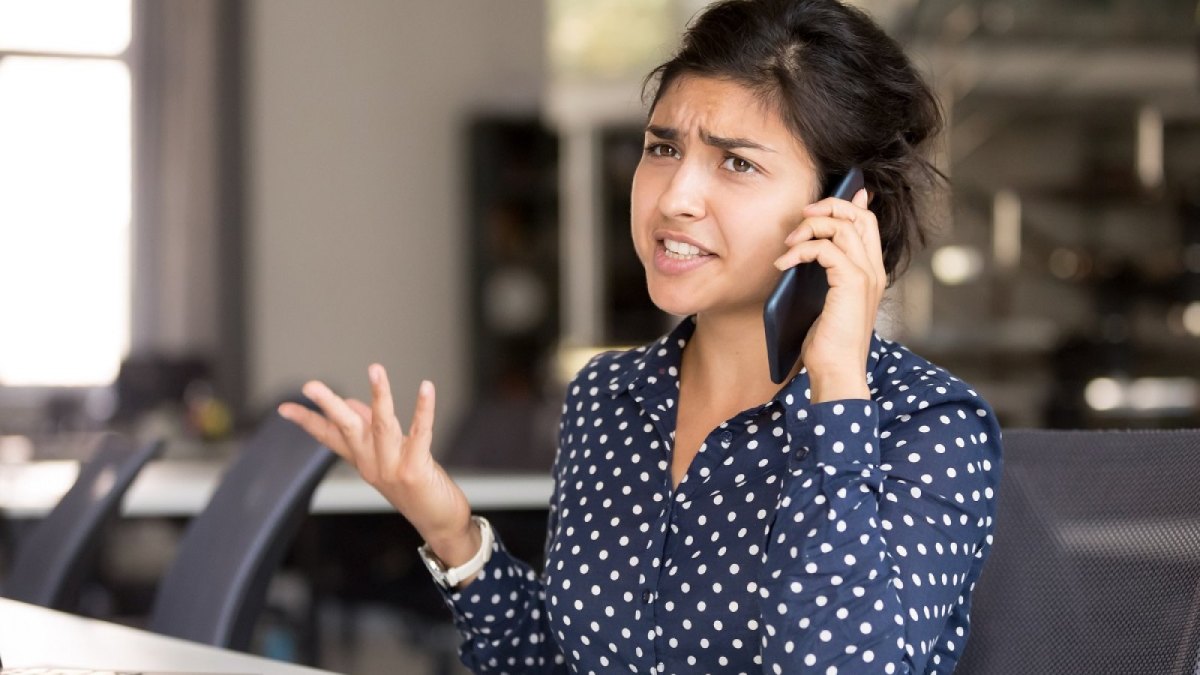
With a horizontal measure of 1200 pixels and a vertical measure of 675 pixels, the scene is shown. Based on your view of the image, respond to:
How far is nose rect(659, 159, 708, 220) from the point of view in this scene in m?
1.44

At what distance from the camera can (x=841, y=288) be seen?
1.29m

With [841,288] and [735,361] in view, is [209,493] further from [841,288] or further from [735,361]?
[841,288]

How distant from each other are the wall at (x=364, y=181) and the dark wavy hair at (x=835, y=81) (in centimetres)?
625

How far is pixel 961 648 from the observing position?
1342mm

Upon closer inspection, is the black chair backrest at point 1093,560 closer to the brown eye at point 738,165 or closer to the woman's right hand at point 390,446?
the brown eye at point 738,165

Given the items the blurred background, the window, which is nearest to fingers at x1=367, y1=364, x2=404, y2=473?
the blurred background

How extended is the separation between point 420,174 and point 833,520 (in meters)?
7.18

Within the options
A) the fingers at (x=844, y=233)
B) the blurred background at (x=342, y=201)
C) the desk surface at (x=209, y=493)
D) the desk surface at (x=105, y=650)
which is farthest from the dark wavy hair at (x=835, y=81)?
the blurred background at (x=342, y=201)

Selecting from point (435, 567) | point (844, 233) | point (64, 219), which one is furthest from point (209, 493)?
point (64, 219)

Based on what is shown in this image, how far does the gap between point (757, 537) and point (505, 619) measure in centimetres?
39

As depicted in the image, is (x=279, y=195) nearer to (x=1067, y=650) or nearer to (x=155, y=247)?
(x=155, y=247)

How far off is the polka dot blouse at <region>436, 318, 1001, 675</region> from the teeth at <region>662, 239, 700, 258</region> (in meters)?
0.16

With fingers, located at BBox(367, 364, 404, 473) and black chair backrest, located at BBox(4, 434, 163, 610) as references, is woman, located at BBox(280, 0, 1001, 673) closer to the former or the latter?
fingers, located at BBox(367, 364, 404, 473)

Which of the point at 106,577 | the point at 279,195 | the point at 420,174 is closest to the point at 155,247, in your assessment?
the point at 279,195
